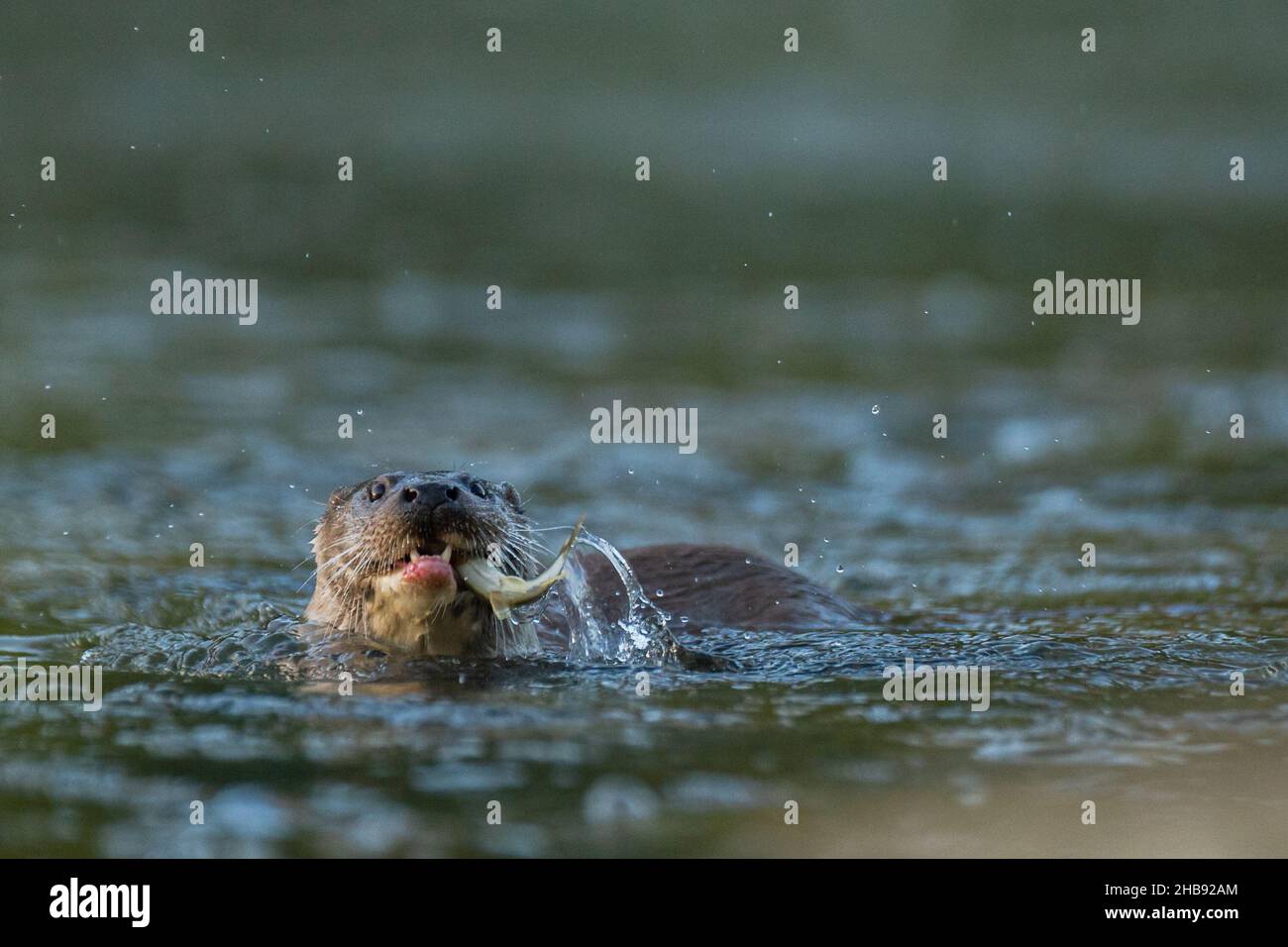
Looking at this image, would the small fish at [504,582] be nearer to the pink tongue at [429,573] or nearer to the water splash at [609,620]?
the pink tongue at [429,573]

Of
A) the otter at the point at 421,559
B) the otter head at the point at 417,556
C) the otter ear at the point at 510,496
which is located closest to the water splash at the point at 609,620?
the otter at the point at 421,559

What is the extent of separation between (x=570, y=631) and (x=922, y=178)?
935 centimetres

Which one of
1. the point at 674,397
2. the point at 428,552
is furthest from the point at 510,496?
the point at 674,397

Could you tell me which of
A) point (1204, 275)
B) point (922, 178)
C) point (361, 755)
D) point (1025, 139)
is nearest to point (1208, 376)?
point (1204, 275)

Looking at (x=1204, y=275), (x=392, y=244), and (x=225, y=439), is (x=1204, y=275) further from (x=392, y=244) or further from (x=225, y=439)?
(x=225, y=439)

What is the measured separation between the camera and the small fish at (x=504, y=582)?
4934mm

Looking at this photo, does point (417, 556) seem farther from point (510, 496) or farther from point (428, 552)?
point (510, 496)

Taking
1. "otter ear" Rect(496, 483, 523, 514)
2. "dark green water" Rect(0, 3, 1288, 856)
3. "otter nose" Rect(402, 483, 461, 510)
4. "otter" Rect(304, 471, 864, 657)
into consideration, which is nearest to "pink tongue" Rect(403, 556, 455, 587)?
"otter" Rect(304, 471, 864, 657)

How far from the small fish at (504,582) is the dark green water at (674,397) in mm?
255

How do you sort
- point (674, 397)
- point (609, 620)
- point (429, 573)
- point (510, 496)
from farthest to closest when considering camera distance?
point (674, 397) < point (609, 620) < point (510, 496) < point (429, 573)

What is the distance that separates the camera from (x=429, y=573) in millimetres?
4980

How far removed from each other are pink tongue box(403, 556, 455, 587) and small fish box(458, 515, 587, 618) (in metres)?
0.06

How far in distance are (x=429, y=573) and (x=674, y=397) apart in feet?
15.6
